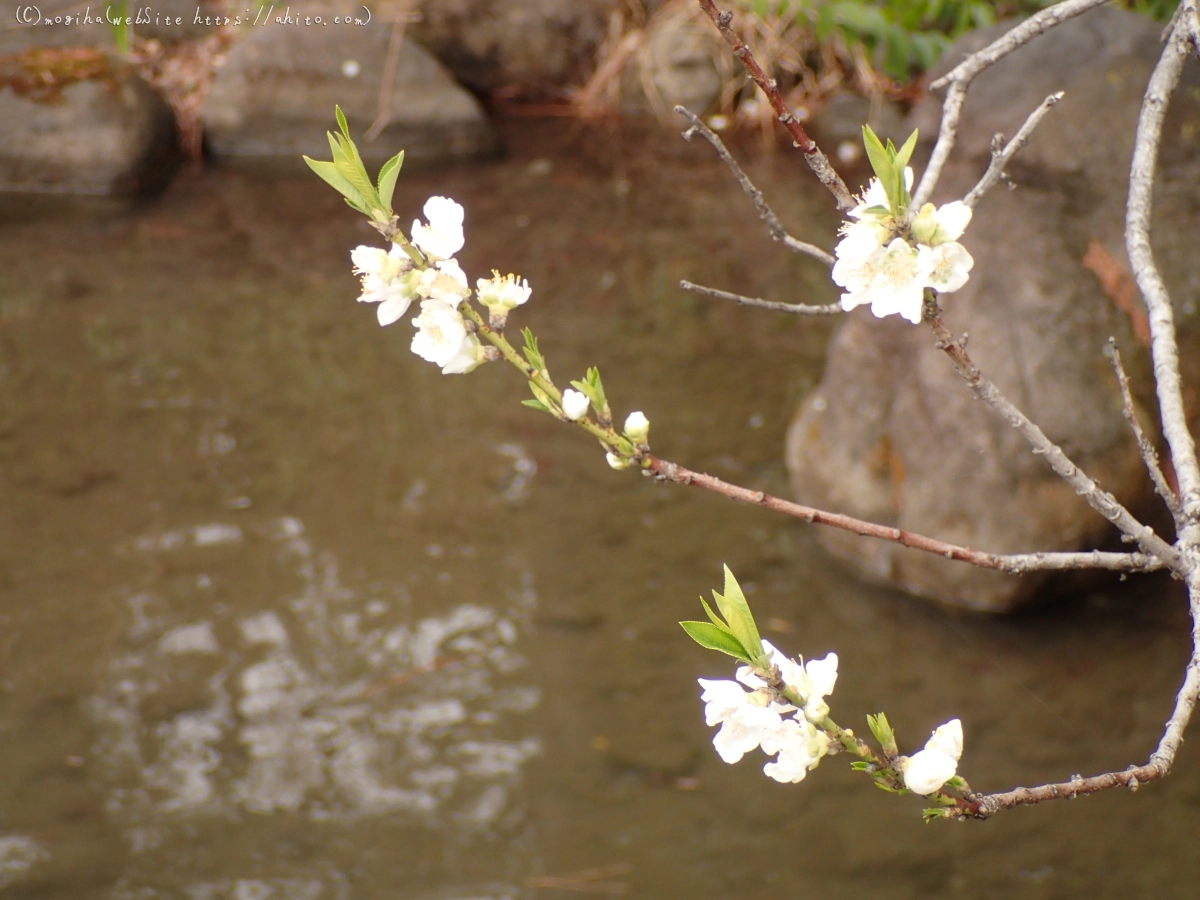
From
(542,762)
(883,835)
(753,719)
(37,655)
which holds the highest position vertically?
(37,655)

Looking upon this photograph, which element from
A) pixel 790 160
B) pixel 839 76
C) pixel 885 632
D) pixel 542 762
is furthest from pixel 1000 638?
pixel 839 76

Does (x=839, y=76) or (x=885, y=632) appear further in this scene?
(x=839, y=76)

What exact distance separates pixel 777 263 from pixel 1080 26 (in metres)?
1.84

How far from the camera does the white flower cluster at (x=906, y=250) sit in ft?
2.97

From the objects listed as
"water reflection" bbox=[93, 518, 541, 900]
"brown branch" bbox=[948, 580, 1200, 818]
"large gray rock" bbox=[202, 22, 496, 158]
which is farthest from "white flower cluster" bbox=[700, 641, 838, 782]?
"large gray rock" bbox=[202, 22, 496, 158]

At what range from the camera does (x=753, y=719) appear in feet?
2.98

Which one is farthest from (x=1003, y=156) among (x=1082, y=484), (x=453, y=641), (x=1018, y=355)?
(x=453, y=641)

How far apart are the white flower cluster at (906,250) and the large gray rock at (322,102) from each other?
211 inches

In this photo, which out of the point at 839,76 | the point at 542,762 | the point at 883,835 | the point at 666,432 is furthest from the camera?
the point at 839,76

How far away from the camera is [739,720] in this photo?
0.91 meters

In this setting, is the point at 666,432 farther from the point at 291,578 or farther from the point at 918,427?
the point at 291,578

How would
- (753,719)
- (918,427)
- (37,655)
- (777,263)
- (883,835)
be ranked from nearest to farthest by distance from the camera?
(753,719)
(883,835)
(37,655)
(918,427)
(777,263)

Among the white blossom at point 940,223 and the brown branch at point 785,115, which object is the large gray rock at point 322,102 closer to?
the brown branch at point 785,115

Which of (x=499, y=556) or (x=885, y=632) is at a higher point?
(x=499, y=556)
